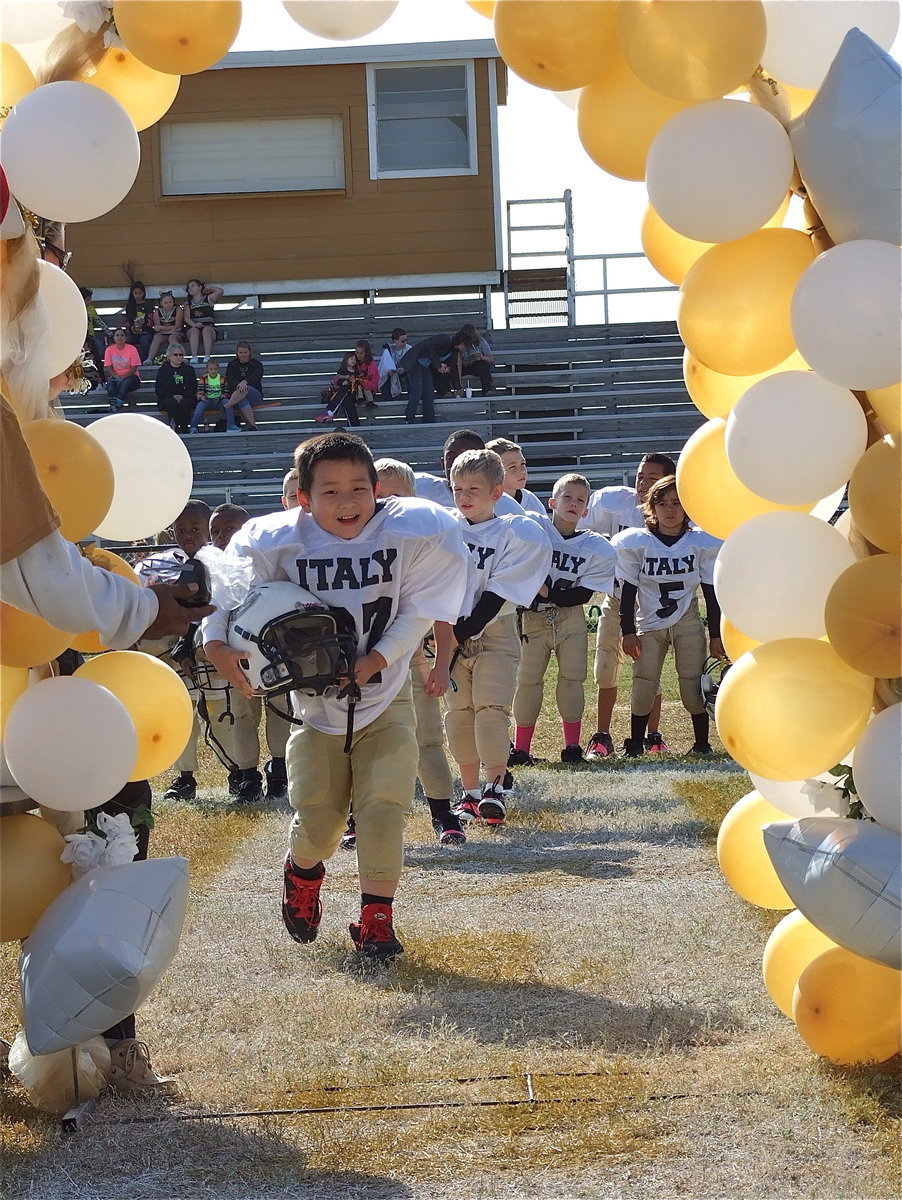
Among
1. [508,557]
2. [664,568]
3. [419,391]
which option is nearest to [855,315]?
[508,557]

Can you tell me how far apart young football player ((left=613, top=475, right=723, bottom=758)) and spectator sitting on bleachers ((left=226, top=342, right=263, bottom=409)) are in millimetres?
12666

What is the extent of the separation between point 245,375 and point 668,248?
18.0 meters

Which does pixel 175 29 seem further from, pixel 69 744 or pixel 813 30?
pixel 69 744

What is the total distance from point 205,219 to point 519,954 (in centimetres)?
2130

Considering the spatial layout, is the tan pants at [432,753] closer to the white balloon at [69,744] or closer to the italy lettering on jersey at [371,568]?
the italy lettering on jersey at [371,568]

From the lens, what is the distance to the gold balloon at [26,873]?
3.35 m

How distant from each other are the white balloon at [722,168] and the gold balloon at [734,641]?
1029 millimetres

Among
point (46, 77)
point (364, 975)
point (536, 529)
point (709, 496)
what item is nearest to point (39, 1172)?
point (364, 975)

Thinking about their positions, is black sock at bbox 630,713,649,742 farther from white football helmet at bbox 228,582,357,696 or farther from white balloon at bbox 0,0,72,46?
white balloon at bbox 0,0,72,46

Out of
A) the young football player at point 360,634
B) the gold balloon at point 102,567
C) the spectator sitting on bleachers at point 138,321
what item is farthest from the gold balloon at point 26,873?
the spectator sitting on bleachers at point 138,321

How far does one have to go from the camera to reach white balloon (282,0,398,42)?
400 centimetres

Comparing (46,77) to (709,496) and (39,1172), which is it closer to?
(709,496)

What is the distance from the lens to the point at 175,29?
3.67m

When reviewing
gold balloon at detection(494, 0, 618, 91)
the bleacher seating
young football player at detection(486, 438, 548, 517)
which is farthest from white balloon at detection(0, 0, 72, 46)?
the bleacher seating
